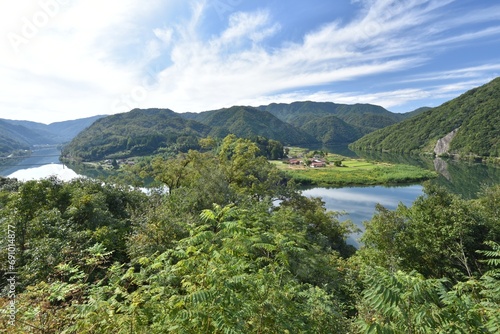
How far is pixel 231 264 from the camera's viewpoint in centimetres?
480

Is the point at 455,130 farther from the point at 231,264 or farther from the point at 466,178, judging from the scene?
the point at 231,264

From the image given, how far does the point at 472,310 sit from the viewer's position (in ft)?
11.2

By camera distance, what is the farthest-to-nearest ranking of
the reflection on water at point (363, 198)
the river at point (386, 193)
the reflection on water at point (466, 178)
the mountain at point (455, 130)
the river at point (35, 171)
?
the mountain at point (455, 130) → the river at point (35, 171) → the reflection on water at point (466, 178) → the river at point (386, 193) → the reflection on water at point (363, 198)

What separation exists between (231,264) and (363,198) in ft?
190

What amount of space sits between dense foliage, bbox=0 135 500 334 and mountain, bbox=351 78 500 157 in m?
122

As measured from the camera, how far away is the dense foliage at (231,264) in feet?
12.2

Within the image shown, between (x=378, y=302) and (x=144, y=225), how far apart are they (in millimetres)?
11217

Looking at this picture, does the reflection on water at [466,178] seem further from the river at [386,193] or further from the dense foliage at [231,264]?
the dense foliage at [231,264]

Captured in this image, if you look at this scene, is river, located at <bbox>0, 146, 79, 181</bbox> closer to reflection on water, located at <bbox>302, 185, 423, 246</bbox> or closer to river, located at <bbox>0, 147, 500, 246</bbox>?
river, located at <bbox>0, 147, 500, 246</bbox>

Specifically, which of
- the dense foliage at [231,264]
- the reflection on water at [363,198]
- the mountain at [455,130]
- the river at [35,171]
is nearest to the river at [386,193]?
the reflection on water at [363,198]

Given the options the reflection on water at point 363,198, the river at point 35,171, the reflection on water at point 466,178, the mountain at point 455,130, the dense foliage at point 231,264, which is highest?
the mountain at point 455,130

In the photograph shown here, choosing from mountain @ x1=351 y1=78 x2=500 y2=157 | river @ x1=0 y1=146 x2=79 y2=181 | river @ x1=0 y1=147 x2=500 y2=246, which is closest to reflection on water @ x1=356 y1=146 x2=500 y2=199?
river @ x1=0 y1=147 x2=500 y2=246

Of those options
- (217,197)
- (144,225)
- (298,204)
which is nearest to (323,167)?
(298,204)

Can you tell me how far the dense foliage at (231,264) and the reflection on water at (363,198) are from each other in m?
20.6
